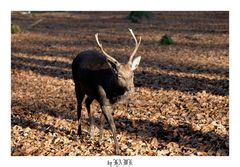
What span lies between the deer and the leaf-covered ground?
83cm

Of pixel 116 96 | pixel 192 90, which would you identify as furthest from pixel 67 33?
pixel 116 96

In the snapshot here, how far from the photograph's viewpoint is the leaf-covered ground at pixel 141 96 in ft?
31.2

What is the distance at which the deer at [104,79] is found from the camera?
8.23m

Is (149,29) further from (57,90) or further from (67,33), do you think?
(57,90)

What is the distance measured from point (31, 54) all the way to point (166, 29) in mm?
10534

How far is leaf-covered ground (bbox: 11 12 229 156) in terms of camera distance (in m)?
9.51

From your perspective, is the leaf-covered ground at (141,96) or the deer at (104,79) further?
the leaf-covered ground at (141,96)

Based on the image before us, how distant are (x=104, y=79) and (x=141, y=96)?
448 cm

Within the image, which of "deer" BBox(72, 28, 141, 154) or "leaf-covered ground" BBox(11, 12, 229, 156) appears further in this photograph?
"leaf-covered ground" BBox(11, 12, 229, 156)

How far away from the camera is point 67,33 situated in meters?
29.7

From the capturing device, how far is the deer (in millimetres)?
8227

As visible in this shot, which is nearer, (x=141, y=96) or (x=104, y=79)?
(x=104, y=79)

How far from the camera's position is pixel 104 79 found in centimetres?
907

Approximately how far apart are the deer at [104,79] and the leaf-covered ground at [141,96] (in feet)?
2.72
